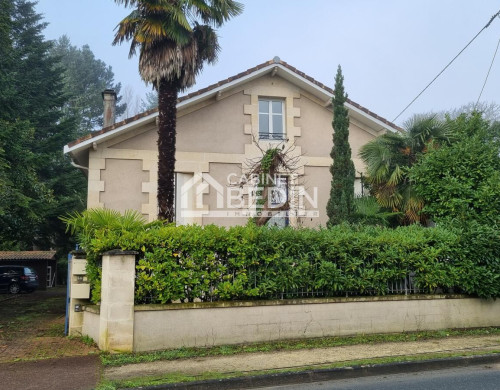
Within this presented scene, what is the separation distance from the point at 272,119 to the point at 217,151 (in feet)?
7.14

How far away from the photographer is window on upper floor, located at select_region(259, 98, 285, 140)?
46.4ft

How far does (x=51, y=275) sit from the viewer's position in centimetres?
3030

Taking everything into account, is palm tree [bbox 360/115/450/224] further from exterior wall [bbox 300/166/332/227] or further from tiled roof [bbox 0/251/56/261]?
tiled roof [bbox 0/251/56/261]

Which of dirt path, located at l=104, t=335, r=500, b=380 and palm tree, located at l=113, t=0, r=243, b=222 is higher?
palm tree, located at l=113, t=0, r=243, b=222

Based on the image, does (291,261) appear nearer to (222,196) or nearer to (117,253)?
(117,253)

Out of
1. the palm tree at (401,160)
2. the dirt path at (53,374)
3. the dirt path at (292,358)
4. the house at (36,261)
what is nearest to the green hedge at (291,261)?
the dirt path at (292,358)

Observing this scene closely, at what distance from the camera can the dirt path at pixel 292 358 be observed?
21.5ft

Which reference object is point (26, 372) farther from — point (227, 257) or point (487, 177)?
point (487, 177)

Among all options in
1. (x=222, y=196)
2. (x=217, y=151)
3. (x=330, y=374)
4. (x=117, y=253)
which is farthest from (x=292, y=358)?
(x=217, y=151)

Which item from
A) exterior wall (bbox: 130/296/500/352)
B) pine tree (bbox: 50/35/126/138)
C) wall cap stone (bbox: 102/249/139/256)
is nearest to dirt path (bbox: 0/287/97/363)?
exterior wall (bbox: 130/296/500/352)

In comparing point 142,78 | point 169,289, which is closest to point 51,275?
point 142,78

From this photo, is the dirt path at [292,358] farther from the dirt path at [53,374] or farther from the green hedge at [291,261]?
the green hedge at [291,261]

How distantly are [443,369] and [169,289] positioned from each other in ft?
15.2

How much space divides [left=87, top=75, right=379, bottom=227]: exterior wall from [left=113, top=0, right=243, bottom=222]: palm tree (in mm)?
2119
